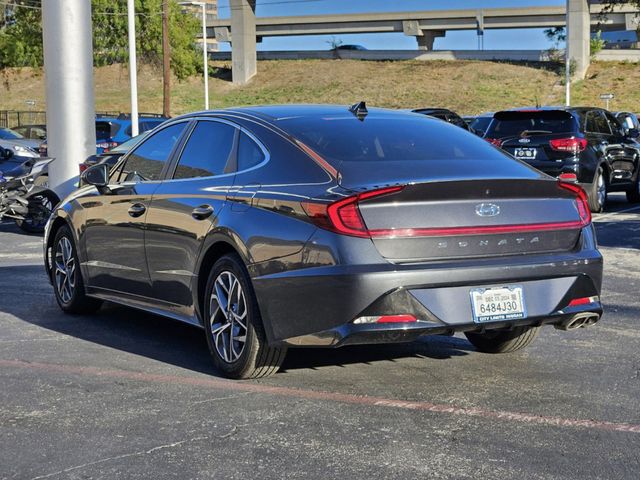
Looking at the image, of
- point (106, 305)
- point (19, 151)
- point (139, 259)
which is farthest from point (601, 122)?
point (19, 151)

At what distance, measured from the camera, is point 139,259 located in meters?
7.14

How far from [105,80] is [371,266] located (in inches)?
3125

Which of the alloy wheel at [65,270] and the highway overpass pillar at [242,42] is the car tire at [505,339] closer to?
the alloy wheel at [65,270]

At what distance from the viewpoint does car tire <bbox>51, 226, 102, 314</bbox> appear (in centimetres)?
820

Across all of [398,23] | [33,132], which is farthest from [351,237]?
[398,23]

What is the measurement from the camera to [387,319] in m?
5.39

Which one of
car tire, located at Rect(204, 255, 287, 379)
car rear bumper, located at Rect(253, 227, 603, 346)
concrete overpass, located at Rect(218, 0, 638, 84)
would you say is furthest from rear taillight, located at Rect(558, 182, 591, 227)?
concrete overpass, located at Rect(218, 0, 638, 84)

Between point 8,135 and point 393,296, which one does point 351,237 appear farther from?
point 8,135

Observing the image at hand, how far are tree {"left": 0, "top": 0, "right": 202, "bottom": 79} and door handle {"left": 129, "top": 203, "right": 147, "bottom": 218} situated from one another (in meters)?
54.9

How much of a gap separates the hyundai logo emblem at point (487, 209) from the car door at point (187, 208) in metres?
1.52

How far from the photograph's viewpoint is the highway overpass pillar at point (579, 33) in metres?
68.9

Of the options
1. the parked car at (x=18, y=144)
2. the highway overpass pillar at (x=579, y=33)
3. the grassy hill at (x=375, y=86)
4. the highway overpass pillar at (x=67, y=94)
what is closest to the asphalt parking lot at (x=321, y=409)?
the highway overpass pillar at (x=67, y=94)

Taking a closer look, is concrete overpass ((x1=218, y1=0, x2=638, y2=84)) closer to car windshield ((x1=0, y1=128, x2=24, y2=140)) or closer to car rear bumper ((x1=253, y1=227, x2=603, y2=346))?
car windshield ((x1=0, y1=128, x2=24, y2=140))

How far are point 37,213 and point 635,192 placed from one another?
10.2 meters
